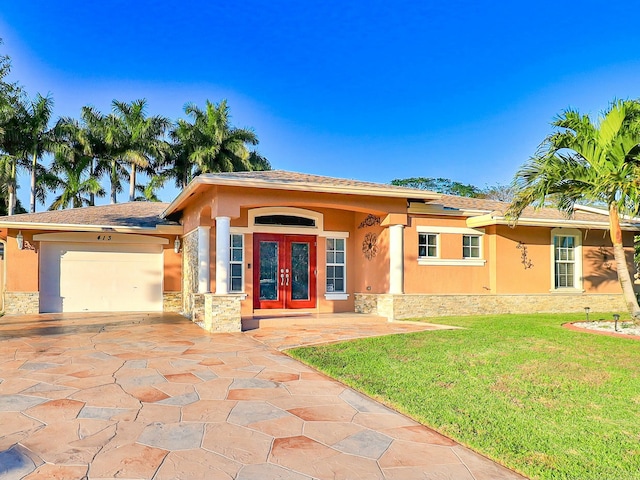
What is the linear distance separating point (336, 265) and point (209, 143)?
18986mm

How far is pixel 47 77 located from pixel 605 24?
19.5 m

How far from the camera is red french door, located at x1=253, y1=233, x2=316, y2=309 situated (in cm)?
1346

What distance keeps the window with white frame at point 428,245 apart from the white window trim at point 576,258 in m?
4.09

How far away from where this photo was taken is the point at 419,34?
16625 millimetres

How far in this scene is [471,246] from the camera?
563 inches

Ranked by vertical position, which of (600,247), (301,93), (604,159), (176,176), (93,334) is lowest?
(93,334)

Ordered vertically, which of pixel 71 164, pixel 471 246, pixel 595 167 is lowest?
pixel 471 246

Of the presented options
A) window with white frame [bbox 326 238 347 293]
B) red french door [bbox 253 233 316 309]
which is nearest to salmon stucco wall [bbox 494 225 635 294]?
window with white frame [bbox 326 238 347 293]

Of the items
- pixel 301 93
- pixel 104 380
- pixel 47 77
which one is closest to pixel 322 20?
pixel 301 93

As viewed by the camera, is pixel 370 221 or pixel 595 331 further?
pixel 370 221

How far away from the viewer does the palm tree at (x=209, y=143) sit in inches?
1187

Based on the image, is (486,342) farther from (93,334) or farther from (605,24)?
(605,24)

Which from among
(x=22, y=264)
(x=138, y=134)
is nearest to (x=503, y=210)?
(x=22, y=264)

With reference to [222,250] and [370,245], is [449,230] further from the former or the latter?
[222,250]
